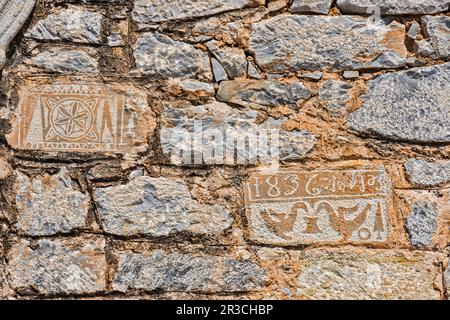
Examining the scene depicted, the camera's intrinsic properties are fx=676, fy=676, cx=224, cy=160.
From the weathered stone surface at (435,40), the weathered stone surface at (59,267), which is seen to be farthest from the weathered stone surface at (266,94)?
the weathered stone surface at (59,267)

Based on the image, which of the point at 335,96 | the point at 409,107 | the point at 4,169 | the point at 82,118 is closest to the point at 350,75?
the point at 335,96

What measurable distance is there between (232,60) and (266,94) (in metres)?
0.17

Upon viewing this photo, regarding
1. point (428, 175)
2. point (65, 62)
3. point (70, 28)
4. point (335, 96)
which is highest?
point (70, 28)

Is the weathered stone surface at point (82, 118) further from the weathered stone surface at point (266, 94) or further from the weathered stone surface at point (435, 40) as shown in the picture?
the weathered stone surface at point (435, 40)

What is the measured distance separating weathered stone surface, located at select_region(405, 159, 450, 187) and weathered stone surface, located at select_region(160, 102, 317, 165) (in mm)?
344

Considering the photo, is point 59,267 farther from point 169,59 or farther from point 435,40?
point 435,40

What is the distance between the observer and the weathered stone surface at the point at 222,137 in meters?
2.31

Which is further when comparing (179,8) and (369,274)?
(179,8)

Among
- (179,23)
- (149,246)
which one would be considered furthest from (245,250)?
(179,23)

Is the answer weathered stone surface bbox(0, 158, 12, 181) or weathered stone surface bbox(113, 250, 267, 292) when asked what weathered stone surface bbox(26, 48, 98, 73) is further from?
weathered stone surface bbox(113, 250, 267, 292)

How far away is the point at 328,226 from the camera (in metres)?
2.28

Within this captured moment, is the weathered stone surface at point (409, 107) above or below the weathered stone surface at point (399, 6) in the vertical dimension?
below

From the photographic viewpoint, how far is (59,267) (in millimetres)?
2277

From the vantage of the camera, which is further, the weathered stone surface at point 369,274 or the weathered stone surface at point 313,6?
the weathered stone surface at point 313,6
